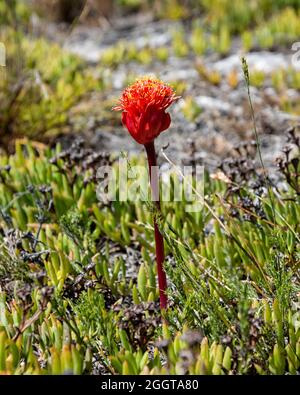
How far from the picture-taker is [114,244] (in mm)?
3193

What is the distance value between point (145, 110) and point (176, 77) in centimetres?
372

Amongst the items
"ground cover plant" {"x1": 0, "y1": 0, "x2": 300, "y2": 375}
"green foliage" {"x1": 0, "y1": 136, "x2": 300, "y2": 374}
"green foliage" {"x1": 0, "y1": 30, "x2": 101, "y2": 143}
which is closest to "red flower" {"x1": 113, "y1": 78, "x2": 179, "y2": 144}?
"ground cover plant" {"x1": 0, "y1": 0, "x2": 300, "y2": 375}

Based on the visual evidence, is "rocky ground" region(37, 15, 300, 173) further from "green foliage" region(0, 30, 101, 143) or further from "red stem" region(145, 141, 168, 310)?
"red stem" region(145, 141, 168, 310)

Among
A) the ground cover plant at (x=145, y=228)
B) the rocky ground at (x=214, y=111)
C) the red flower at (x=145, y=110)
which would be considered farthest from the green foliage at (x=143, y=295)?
the rocky ground at (x=214, y=111)

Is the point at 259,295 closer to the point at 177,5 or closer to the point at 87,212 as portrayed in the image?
the point at 87,212

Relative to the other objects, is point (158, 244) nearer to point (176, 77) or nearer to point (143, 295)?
point (143, 295)

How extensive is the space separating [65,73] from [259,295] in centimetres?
342

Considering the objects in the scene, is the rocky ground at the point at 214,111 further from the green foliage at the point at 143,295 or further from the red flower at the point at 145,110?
the red flower at the point at 145,110

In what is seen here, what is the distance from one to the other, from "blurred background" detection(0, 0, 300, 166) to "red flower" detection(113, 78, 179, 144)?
135cm

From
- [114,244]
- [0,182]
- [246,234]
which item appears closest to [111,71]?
[0,182]

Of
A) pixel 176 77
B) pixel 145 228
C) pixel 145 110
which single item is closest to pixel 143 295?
pixel 145 228

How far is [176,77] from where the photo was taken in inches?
223
